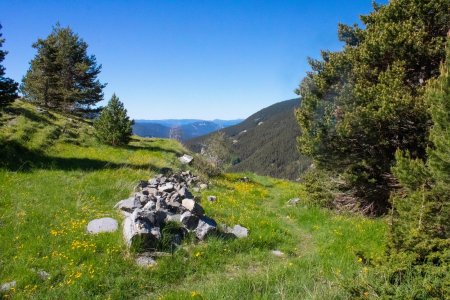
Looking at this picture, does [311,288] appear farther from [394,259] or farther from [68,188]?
[68,188]

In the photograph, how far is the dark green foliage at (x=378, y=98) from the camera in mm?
12844

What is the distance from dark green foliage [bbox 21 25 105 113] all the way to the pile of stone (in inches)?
1242

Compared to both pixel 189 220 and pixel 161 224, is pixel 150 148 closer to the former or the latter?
pixel 189 220

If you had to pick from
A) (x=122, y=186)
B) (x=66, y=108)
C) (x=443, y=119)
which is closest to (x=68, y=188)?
(x=122, y=186)

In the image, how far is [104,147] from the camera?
2452cm

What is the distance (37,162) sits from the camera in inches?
695

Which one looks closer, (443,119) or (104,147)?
(443,119)

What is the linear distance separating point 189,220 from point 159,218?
905 millimetres

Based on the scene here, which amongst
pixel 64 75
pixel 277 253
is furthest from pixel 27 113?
pixel 277 253

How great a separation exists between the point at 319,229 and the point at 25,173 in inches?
500

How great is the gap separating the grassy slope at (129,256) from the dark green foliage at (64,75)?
24458mm

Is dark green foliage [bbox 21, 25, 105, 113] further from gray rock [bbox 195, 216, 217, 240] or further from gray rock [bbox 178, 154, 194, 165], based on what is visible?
gray rock [bbox 195, 216, 217, 240]

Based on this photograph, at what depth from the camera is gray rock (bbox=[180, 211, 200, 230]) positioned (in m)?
Result: 10.5

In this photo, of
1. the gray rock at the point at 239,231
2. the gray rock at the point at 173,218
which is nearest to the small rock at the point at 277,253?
the gray rock at the point at 239,231
